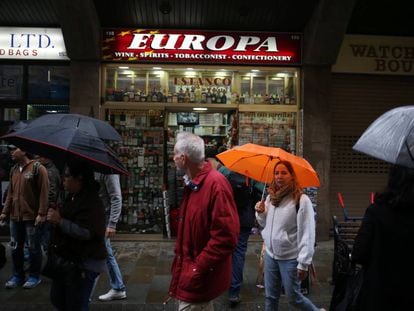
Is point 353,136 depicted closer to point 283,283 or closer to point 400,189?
point 283,283

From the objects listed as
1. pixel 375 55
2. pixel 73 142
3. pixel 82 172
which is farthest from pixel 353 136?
pixel 73 142

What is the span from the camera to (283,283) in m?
4.38

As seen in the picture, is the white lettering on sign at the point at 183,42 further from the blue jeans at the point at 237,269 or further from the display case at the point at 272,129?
the blue jeans at the point at 237,269

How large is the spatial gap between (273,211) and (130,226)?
5692mm

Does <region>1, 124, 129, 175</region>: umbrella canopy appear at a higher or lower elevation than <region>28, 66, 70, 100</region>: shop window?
lower

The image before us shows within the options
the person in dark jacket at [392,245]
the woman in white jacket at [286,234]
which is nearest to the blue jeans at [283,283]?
the woman in white jacket at [286,234]

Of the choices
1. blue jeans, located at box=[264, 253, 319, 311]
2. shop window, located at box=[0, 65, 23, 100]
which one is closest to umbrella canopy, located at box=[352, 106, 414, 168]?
blue jeans, located at box=[264, 253, 319, 311]

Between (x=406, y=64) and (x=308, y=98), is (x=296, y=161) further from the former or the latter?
(x=406, y=64)

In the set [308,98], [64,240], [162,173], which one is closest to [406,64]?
[308,98]

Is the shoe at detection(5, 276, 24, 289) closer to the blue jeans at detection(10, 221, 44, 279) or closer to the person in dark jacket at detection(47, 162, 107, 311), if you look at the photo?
the blue jeans at detection(10, 221, 44, 279)

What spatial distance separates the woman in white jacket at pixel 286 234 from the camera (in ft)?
13.9

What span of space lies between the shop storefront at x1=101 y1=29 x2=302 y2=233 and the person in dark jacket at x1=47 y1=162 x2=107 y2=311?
17.8 ft

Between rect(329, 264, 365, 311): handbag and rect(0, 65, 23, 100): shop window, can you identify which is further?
rect(0, 65, 23, 100): shop window

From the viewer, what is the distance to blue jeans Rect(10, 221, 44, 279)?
20.9 feet
